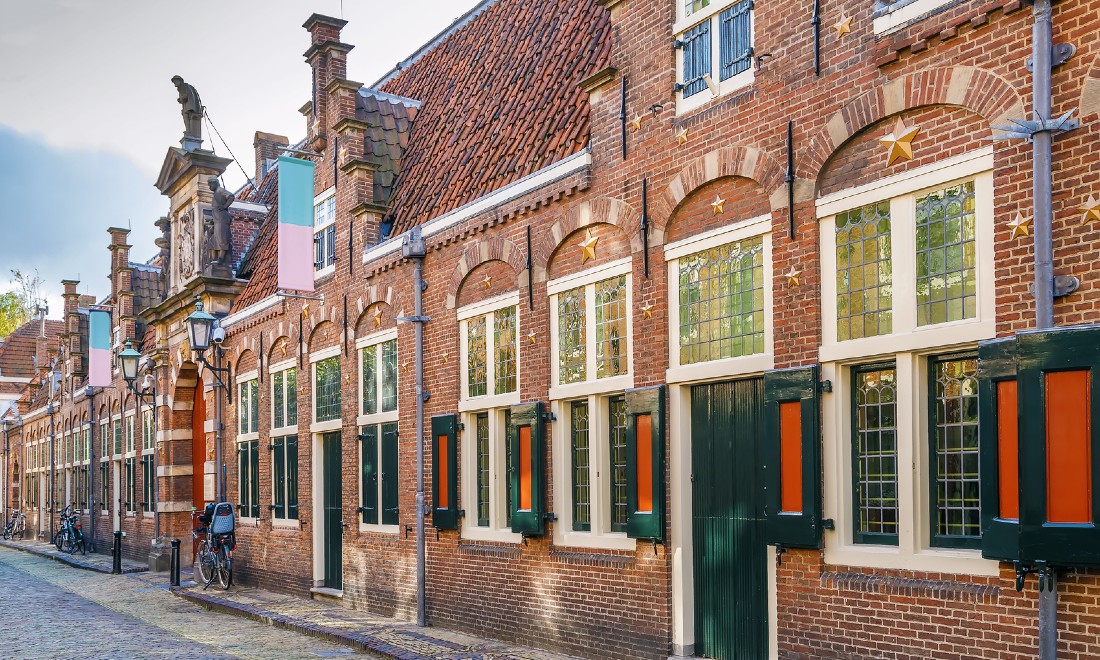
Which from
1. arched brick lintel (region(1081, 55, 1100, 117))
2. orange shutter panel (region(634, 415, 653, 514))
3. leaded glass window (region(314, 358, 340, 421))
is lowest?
orange shutter panel (region(634, 415, 653, 514))

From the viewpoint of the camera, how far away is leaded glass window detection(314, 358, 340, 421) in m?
16.9

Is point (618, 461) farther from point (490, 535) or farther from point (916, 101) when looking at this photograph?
point (916, 101)

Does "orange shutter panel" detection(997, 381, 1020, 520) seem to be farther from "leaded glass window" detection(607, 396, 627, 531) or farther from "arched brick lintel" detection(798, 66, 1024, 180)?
"leaded glass window" detection(607, 396, 627, 531)

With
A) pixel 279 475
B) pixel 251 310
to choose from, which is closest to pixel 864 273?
pixel 279 475

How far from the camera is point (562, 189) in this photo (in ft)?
37.1

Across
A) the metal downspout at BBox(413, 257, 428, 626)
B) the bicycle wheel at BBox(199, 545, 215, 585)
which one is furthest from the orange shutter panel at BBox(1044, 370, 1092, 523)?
the bicycle wheel at BBox(199, 545, 215, 585)

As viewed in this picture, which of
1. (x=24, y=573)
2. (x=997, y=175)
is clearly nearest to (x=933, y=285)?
(x=997, y=175)

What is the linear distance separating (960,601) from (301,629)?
9.38 m

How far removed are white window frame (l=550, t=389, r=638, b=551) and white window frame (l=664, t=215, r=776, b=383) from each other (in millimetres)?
991

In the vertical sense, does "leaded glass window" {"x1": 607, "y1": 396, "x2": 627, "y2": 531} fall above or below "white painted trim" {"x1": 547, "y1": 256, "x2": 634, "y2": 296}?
below

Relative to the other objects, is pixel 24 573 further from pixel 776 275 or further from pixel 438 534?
pixel 776 275

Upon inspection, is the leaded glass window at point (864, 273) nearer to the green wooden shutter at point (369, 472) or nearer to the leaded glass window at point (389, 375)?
the leaded glass window at point (389, 375)

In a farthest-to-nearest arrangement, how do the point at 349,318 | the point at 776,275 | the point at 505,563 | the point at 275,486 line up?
the point at 275,486 < the point at 349,318 < the point at 505,563 < the point at 776,275

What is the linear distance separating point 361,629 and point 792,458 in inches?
284
